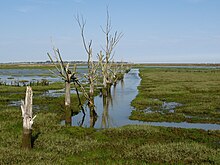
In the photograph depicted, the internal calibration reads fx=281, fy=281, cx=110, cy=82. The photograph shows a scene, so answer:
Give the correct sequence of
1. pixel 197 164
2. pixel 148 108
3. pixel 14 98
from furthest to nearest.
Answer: pixel 14 98, pixel 148 108, pixel 197 164

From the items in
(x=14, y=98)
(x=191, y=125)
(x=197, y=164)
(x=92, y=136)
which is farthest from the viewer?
(x=14, y=98)

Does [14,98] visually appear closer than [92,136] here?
No

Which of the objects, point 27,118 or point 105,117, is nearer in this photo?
point 27,118

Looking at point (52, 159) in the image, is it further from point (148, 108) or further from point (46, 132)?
point (148, 108)

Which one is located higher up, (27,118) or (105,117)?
(27,118)

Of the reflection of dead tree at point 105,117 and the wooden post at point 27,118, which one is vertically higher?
the wooden post at point 27,118

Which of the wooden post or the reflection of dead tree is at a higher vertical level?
the wooden post

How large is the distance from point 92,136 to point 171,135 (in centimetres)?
514

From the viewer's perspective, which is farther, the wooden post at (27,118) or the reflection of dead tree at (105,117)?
the reflection of dead tree at (105,117)

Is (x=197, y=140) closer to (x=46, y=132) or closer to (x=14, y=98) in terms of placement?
(x=46, y=132)

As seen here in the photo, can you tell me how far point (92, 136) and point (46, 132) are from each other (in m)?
3.06

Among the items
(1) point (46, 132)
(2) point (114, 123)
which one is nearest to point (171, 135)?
Result: (2) point (114, 123)

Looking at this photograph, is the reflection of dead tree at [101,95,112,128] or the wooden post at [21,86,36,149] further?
the reflection of dead tree at [101,95,112,128]

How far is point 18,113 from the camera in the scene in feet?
84.1
